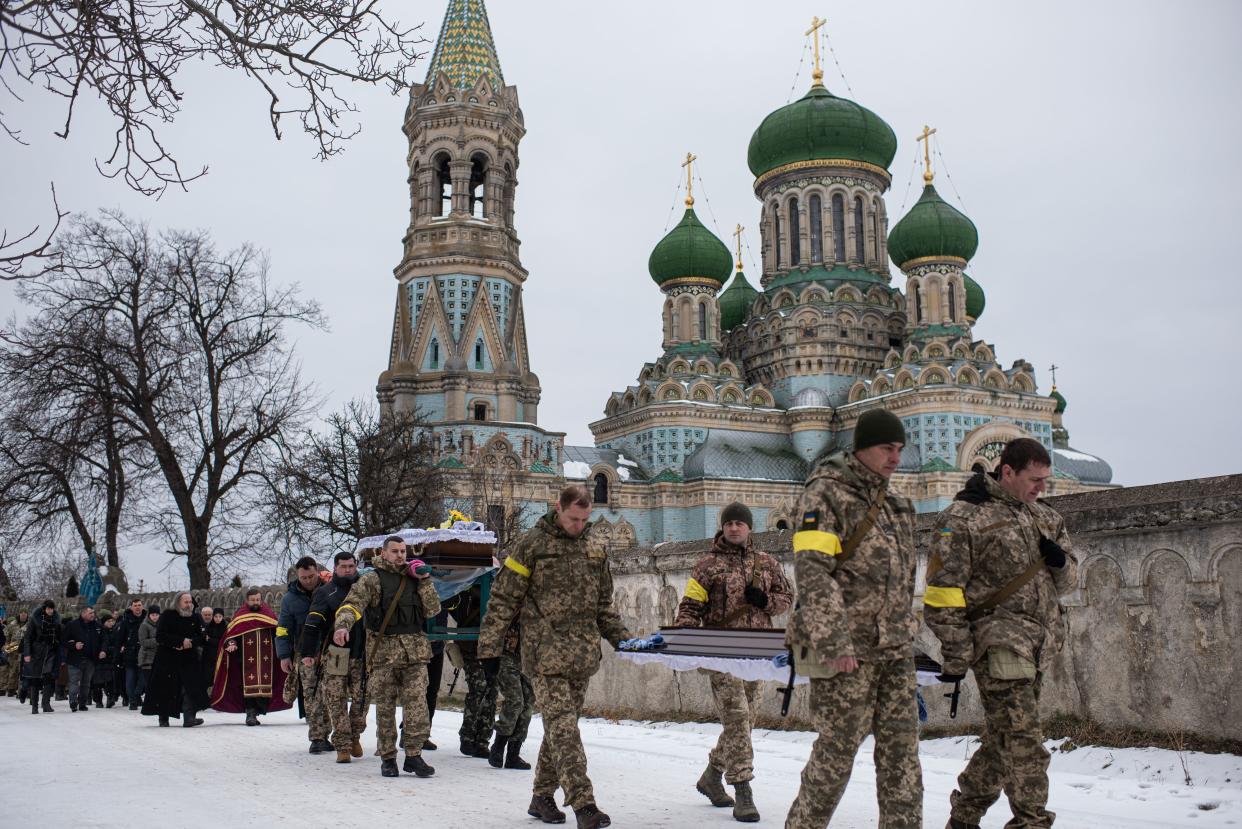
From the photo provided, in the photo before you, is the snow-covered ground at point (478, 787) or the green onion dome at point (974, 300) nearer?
the snow-covered ground at point (478, 787)

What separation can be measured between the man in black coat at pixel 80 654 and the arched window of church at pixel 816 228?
136 ft

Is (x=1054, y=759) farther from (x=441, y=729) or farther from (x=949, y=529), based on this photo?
(x=441, y=729)

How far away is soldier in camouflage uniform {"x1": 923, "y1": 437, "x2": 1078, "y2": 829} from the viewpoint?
5148 millimetres

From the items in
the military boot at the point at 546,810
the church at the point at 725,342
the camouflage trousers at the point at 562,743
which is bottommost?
the military boot at the point at 546,810

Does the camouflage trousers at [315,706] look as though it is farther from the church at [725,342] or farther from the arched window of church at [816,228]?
the arched window of church at [816,228]

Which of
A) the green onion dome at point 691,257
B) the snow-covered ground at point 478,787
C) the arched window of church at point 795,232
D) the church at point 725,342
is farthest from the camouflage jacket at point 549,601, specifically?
the arched window of church at point 795,232

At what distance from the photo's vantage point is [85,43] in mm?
5828

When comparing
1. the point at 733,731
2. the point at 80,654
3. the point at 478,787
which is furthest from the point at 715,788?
the point at 80,654

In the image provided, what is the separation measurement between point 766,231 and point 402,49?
4964 cm

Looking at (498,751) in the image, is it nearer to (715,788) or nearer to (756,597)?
(715,788)

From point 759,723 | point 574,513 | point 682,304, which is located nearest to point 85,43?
point 574,513

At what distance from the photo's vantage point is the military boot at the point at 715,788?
695cm

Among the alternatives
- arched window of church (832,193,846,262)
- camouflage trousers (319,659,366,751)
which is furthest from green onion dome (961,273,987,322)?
camouflage trousers (319,659,366,751)

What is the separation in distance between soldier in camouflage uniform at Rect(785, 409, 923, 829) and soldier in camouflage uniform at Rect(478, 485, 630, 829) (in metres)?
1.79
